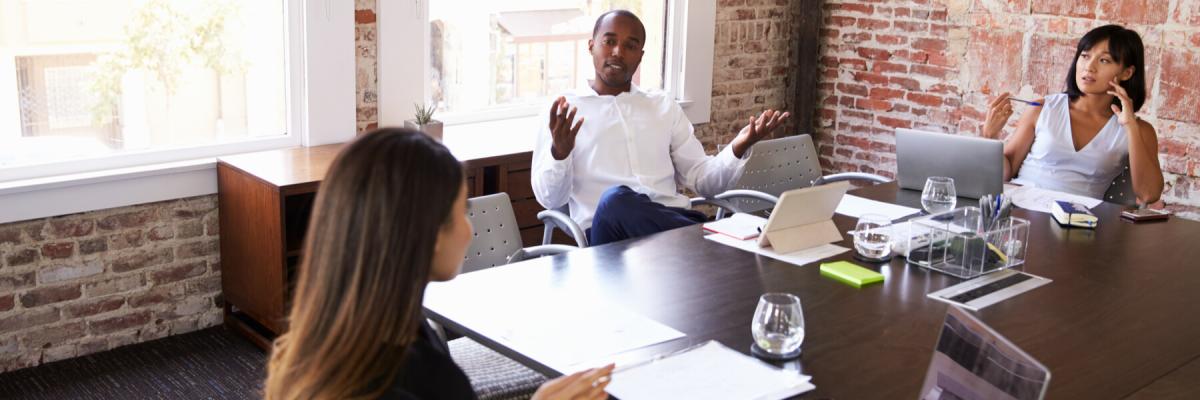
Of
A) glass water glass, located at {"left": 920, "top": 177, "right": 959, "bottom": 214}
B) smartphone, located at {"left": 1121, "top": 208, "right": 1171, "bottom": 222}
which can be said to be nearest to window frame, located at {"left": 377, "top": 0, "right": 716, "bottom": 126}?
glass water glass, located at {"left": 920, "top": 177, "right": 959, "bottom": 214}

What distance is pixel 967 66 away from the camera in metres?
6.66

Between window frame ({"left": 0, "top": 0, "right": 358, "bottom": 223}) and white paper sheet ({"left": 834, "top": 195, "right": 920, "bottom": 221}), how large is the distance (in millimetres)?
2267

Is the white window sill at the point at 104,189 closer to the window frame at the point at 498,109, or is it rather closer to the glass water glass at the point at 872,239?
the window frame at the point at 498,109

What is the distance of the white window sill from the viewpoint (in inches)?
175

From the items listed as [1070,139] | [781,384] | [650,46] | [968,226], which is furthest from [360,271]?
[650,46]

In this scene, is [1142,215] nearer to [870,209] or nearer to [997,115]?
[997,115]

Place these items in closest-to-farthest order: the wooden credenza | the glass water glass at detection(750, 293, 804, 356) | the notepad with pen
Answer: the glass water glass at detection(750, 293, 804, 356)
the notepad with pen
the wooden credenza

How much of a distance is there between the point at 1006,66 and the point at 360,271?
540cm

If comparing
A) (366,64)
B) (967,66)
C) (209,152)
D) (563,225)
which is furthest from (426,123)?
(967,66)

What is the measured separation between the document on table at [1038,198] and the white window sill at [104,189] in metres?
3.19

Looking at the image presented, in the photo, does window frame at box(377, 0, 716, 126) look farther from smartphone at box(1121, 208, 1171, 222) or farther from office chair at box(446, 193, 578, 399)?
smartphone at box(1121, 208, 1171, 222)

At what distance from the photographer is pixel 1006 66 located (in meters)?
6.50

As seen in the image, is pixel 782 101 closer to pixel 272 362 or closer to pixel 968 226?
pixel 968 226

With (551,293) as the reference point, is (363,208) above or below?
above
